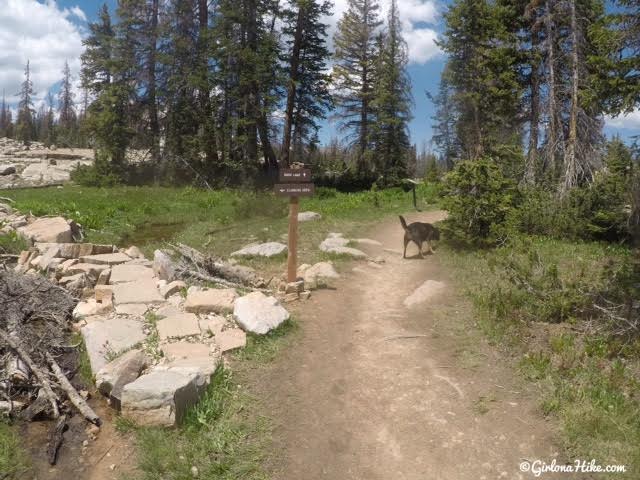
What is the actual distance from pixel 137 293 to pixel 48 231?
548cm

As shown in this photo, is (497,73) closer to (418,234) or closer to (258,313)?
(418,234)

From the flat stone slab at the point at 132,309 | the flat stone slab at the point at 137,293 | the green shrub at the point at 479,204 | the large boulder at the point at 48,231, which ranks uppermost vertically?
the green shrub at the point at 479,204

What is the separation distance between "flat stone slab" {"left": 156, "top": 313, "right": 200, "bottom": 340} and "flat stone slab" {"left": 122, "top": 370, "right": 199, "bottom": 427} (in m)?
1.47

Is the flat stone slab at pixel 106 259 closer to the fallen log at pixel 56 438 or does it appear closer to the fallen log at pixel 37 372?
the fallen log at pixel 37 372

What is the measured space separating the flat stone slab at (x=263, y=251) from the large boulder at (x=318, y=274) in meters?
1.07

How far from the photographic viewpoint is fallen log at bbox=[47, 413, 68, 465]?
14.6 ft

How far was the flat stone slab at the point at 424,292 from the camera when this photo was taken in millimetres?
8289

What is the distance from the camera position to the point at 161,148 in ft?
88.4

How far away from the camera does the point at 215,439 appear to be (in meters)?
4.49

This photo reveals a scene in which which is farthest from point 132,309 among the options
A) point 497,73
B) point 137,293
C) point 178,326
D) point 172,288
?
point 497,73

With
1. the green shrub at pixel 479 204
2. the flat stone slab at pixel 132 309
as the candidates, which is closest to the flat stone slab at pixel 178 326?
the flat stone slab at pixel 132 309

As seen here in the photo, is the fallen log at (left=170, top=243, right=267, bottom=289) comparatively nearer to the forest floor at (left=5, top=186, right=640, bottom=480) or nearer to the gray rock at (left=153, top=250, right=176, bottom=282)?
the gray rock at (left=153, top=250, right=176, bottom=282)

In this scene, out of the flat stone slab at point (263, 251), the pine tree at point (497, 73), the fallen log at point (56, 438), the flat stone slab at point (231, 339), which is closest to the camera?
the fallen log at point (56, 438)

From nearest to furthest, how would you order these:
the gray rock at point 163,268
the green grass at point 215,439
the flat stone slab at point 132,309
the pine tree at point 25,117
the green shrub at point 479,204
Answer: the green grass at point 215,439 < the flat stone slab at point 132,309 < the gray rock at point 163,268 < the green shrub at point 479,204 < the pine tree at point 25,117
